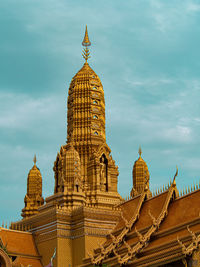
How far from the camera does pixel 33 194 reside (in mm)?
48875

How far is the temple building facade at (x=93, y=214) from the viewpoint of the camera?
95.5 feet

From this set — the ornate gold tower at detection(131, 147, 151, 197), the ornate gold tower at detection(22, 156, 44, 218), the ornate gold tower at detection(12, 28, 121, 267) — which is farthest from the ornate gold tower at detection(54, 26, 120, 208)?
the ornate gold tower at detection(22, 156, 44, 218)

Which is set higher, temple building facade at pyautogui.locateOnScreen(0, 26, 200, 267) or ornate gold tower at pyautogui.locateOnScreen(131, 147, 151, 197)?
ornate gold tower at pyautogui.locateOnScreen(131, 147, 151, 197)

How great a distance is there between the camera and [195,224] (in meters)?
28.0

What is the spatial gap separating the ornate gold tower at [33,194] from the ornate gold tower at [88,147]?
6.35m

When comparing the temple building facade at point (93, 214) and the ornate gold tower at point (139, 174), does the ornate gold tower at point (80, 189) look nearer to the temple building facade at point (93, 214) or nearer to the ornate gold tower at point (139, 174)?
the temple building facade at point (93, 214)

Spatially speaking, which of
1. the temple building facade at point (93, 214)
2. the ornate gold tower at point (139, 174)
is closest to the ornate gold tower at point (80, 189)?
the temple building facade at point (93, 214)

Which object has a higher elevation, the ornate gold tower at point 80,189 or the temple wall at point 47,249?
the ornate gold tower at point 80,189

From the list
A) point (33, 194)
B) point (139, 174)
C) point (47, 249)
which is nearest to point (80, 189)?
point (47, 249)

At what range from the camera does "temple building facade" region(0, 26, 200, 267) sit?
29.1 metres

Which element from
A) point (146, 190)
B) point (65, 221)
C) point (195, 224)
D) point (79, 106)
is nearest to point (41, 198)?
point (79, 106)

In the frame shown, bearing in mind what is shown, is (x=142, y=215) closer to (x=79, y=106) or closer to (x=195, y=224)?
(x=195, y=224)

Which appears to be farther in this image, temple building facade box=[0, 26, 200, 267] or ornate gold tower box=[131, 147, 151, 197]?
ornate gold tower box=[131, 147, 151, 197]

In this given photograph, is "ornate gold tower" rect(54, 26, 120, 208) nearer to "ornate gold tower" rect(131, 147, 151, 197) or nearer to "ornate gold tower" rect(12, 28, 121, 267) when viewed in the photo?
"ornate gold tower" rect(12, 28, 121, 267)
